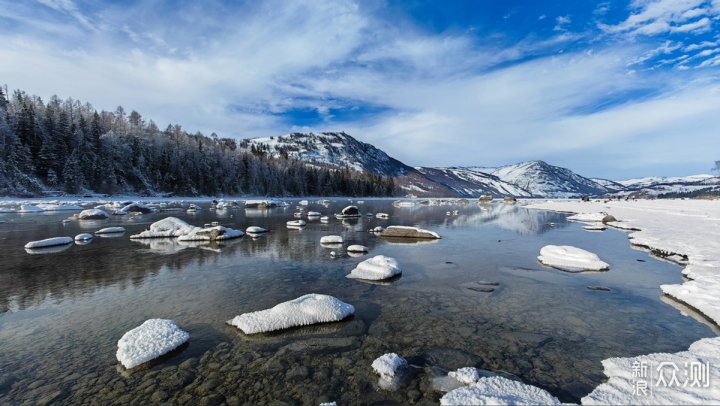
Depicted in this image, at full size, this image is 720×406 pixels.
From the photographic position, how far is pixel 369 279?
960 cm

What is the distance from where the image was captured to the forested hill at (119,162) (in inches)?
2655

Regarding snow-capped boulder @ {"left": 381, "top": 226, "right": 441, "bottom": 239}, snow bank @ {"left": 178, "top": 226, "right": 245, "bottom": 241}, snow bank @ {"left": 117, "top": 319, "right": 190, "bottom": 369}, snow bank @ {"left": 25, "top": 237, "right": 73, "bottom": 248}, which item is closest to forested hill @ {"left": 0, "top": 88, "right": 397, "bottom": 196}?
snow bank @ {"left": 25, "top": 237, "right": 73, "bottom": 248}

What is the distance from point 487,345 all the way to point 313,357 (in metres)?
3.24

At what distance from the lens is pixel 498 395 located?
3811 mm

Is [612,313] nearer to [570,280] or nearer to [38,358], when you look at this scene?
[570,280]

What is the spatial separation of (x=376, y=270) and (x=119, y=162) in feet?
339

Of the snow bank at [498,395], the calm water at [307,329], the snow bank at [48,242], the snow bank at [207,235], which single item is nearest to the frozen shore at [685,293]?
the calm water at [307,329]

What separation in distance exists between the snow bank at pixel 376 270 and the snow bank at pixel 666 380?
5955mm

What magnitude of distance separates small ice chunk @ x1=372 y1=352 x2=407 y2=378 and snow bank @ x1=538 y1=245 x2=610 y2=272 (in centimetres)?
937

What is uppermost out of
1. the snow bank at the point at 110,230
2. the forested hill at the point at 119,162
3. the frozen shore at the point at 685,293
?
the forested hill at the point at 119,162

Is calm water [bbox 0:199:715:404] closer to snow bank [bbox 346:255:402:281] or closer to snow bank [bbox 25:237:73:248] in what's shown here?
snow bank [bbox 346:255:402:281]

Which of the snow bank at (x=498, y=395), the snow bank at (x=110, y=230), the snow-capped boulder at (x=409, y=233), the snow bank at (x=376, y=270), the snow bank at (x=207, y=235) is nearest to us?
the snow bank at (x=498, y=395)

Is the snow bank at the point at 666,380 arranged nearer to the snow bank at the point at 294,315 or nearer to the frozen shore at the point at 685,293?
the frozen shore at the point at 685,293

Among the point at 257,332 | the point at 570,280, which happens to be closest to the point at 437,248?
the point at 570,280
